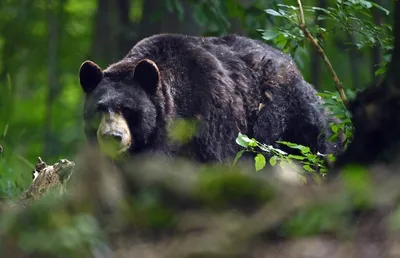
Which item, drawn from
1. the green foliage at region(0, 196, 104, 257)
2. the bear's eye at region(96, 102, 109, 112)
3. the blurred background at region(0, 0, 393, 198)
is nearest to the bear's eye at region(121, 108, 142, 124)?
the bear's eye at region(96, 102, 109, 112)

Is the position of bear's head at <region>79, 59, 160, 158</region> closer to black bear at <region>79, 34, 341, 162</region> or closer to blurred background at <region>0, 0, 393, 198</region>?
black bear at <region>79, 34, 341, 162</region>

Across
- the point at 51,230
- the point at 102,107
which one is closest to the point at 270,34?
the point at 102,107

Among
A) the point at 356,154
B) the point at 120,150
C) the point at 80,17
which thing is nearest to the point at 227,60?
the point at 120,150

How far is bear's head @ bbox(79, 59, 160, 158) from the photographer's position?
793 cm

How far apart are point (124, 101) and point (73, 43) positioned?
447 inches

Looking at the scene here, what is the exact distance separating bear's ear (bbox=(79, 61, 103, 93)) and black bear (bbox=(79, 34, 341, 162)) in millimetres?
10

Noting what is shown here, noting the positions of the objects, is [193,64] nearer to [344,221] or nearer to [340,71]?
[344,221]

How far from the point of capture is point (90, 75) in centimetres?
825

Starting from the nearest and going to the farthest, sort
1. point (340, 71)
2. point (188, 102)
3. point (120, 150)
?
1. point (120, 150)
2. point (188, 102)
3. point (340, 71)

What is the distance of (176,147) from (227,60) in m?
1.26

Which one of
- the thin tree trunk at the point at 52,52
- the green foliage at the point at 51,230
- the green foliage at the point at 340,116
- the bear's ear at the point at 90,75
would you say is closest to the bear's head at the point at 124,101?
the bear's ear at the point at 90,75

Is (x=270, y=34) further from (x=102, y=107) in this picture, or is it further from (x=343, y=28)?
(x=102, y=107)

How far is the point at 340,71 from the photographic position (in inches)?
827

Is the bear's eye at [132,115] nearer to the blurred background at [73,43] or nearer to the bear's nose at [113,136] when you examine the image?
the bear's nose at [113,136]
